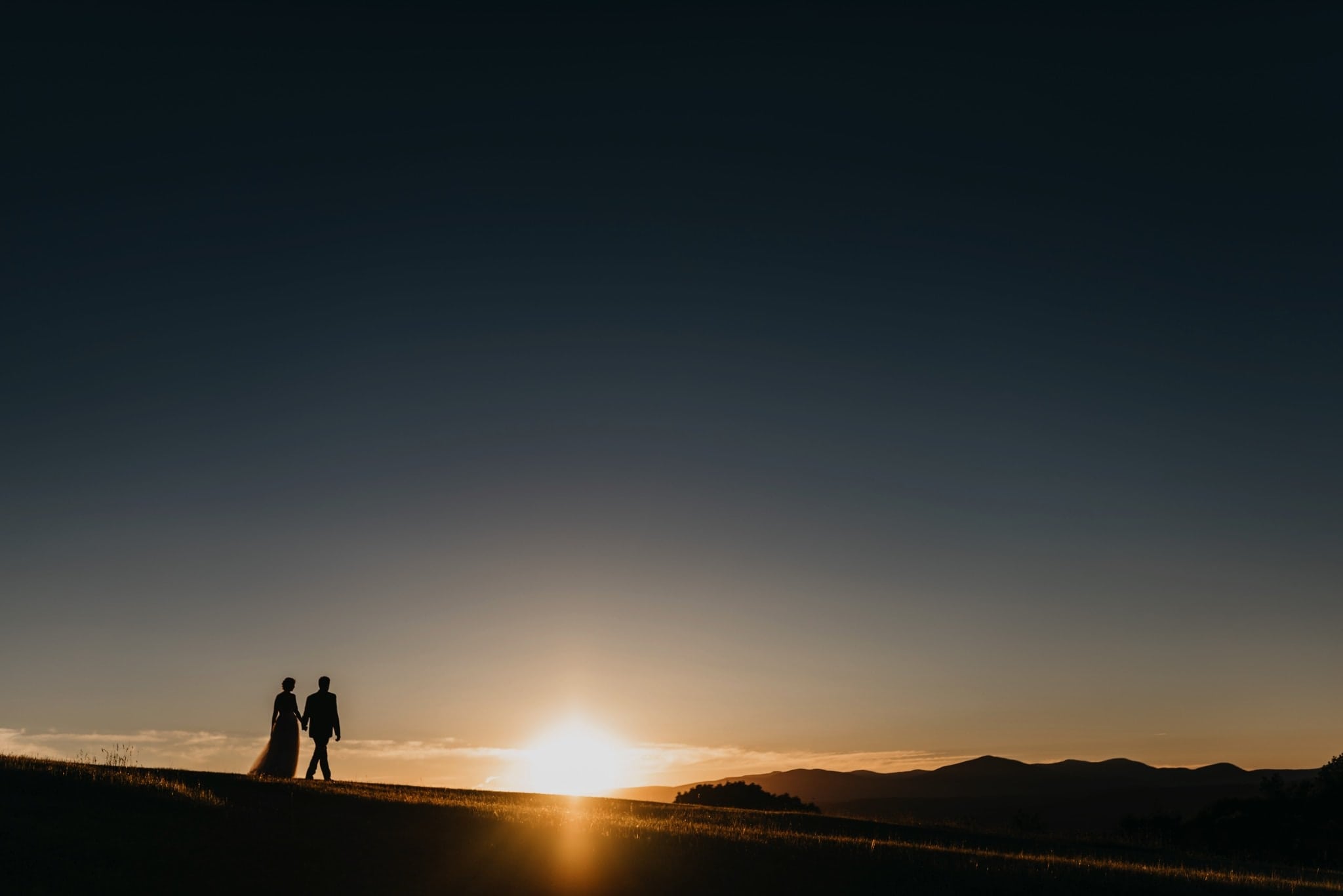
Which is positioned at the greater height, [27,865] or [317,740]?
[317,740]

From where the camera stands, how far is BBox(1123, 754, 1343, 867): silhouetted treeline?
124ft

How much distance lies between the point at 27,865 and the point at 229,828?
9.80 feet

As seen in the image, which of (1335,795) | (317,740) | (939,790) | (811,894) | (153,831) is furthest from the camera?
(939,790)

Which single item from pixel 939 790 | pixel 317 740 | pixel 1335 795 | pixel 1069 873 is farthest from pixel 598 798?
pixel 939 790

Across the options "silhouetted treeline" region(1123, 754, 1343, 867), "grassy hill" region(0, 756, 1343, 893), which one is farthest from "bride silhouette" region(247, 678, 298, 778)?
"silhouetted treeline" region(1123, 754, 1343, 867)

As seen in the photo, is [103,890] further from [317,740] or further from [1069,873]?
[1069,873]

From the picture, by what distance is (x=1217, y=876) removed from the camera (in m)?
16.6

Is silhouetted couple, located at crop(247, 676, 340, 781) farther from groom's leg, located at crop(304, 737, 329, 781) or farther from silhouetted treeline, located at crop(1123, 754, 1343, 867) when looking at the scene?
silhouetted treeline, located at crop(1123, 754, 1343, 867)

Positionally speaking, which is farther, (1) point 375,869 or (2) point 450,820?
(2) point 450,820

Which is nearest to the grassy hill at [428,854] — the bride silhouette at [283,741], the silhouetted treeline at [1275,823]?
the bride silhouette at [283,741]

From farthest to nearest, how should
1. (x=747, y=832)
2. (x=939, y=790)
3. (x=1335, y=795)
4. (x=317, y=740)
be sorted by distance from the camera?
(x=939, y=790)
(x=1335, y=795)
(x=317, y=740)
(x=747, y=832)

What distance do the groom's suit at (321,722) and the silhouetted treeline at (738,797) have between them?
25.0m

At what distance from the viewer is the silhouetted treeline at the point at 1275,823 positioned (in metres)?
37.9

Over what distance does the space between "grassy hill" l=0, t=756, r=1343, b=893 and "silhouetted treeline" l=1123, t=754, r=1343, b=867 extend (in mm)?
22258
